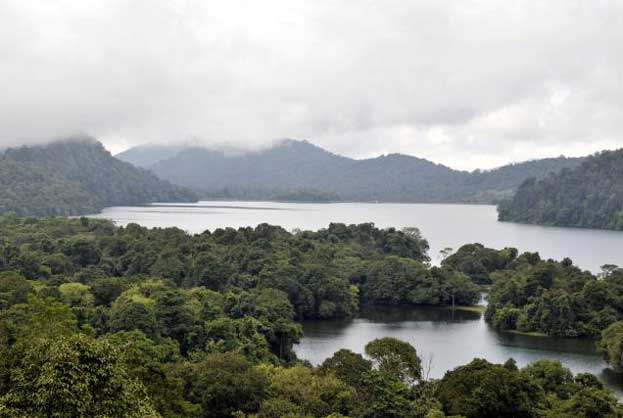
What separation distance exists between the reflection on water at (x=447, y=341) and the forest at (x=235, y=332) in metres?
2.06

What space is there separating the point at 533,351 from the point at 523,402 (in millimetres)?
19270

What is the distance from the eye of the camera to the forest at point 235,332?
1532 cm

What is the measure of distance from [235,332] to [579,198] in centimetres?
14707

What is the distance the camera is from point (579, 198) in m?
165

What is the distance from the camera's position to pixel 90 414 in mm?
13680

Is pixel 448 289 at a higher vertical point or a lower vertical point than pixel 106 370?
lower

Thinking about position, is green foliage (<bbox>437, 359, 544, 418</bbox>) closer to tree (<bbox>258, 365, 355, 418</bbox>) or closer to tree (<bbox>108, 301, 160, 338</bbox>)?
tree (<bbox>258, 365, 355, 418</bbox>)

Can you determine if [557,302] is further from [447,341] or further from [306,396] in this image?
[306,396]

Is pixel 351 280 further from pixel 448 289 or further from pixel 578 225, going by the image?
pixel 578 225

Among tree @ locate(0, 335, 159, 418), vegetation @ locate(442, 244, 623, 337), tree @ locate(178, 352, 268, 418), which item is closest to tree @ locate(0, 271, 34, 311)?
tree @ locate(178, 352, 268, 418)

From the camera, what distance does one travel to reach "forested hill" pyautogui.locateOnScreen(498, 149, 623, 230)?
15525cm

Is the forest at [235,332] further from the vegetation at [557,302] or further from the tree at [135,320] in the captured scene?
the vegetation at [557,302]

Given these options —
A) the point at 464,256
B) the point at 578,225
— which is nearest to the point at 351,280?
the point at 464,256

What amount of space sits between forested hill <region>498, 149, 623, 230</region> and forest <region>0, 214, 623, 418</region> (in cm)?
9196
